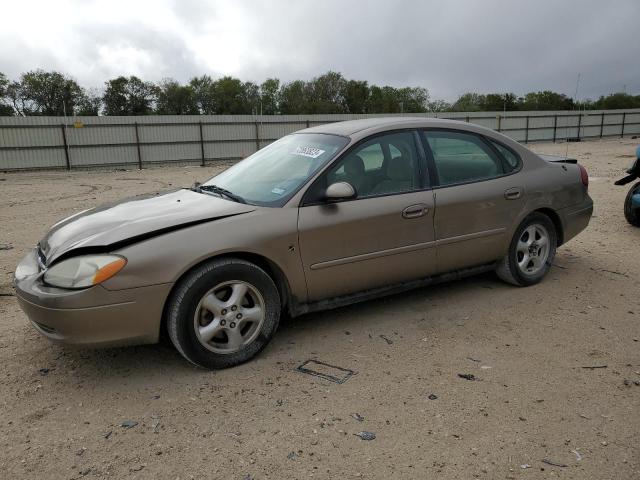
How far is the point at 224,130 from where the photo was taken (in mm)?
26625

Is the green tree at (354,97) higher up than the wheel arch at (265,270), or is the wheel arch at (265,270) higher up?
the green tree at (354,97)

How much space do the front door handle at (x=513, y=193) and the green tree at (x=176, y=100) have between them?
74.5 meters

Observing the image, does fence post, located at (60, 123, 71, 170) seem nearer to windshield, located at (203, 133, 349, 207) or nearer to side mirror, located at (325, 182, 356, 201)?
windshield, located at (203, 133, 349, 207)

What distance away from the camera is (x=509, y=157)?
4613 millimetres

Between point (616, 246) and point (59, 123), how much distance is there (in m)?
23.4

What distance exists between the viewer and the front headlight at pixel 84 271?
9.61 feet

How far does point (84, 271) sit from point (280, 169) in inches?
64.6

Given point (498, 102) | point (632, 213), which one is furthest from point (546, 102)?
point (632, 213)

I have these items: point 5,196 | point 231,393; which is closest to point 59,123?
point 5,196

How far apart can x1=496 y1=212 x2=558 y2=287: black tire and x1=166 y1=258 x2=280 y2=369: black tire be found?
89.7 inches

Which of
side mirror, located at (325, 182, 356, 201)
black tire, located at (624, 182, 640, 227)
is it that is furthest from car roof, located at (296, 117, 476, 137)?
black tire, located at (624, 182, 640, 227)

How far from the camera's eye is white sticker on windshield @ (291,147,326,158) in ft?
12.8

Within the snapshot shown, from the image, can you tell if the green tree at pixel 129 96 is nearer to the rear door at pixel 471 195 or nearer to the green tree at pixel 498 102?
the green tree at pixel 498 102

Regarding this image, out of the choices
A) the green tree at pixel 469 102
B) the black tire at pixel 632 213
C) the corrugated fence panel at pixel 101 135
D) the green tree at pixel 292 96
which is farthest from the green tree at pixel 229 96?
the black tire at pixel 632 213
